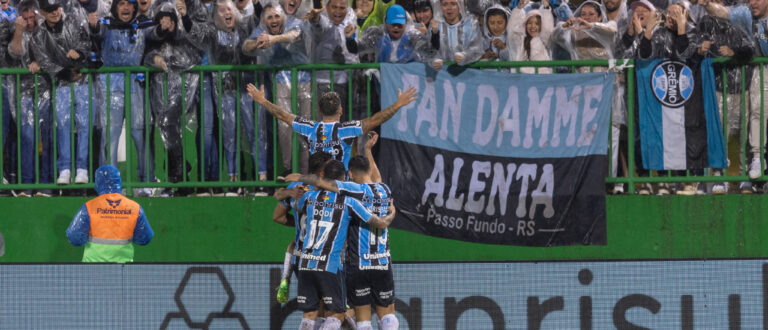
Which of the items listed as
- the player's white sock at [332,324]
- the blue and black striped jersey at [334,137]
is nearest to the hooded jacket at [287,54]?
the blue and black striped jersey at [334,137]

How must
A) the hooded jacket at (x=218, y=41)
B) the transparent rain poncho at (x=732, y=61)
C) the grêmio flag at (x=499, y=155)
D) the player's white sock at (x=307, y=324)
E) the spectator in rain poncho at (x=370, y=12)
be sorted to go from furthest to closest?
the spectator in rain poncho at (x=370, y=12) < the hooded jacket at (x=218, y=41) < the transparent rain poncho at (x=732, y=61) < the grêmio flag at (x=499, y=155) < the player's white sock at (x=307, y=324)

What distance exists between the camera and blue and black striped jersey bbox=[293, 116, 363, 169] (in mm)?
10320

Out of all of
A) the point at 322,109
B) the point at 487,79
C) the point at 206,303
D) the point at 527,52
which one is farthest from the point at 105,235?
the point at 527,52

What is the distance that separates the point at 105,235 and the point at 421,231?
321 cm

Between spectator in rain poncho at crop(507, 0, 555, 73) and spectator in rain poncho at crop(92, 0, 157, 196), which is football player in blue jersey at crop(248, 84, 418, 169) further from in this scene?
spectator in rain poncho at crop(507, 0, 555, 73)

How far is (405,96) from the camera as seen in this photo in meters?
10.5

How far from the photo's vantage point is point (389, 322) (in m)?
9.73

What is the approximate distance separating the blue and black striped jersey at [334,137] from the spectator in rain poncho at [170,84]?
2.08 metres

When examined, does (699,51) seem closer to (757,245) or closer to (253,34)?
(757,245)

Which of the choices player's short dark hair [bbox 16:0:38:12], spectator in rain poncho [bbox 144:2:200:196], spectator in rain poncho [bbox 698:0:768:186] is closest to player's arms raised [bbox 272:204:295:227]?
spectator in rain poncho [bbox 144:2:200:196]

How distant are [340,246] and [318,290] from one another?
416mm

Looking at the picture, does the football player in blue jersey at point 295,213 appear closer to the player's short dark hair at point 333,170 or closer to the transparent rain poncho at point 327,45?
the player's short dark hair at point 333,170

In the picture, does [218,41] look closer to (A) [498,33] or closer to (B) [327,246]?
(A) [498,33]

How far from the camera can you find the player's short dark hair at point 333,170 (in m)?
9.79
